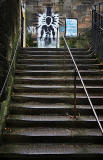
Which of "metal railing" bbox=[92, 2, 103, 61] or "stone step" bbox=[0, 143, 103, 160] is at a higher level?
"metal railing" bbox=[92, 2, 103, 61]

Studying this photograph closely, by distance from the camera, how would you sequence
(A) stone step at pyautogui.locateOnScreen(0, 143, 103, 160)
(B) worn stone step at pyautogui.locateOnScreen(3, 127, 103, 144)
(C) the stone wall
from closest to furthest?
1. (A) stone step at pyautogui.locateOnScreen(0, 143, 103, 160)
2. (B) worn stone step at pyautogui.locateOnScreen(3, 127, 103, 144)
3. (C) the stone wall

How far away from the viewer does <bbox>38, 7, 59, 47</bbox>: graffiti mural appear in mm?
11979

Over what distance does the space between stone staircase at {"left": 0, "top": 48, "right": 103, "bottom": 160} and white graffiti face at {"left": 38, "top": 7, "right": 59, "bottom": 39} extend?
632 centimetres

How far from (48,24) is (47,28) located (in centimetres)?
23

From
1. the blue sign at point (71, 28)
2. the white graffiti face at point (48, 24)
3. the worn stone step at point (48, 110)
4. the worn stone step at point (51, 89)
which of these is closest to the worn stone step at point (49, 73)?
the worn stone step at point (51, 89)

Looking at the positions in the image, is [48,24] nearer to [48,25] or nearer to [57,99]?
[48,25]

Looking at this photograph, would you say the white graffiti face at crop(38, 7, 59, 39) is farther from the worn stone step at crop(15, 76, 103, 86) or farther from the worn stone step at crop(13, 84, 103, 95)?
the worn stone step at crop(13, 84, 103, 95)

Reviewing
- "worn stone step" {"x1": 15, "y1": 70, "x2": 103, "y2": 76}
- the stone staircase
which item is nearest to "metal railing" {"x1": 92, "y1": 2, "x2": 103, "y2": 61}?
the stone staircase

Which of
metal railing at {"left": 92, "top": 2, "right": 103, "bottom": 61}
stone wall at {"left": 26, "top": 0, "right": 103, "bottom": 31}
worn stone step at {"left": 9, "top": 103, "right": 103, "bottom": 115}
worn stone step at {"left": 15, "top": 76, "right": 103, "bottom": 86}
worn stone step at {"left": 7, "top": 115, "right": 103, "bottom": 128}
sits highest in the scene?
stone wall at {"left": 26, "top": 0, "right": 103, "bottom": 31}

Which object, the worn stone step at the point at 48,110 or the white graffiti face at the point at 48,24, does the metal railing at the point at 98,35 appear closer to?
the worn stone step at the point at 48,110

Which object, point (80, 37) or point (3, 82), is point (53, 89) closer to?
point (3, 82)

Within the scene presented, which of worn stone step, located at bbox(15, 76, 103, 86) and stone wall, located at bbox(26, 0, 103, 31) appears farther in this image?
stone wall, located at bbox(26, 0, 103, 31)

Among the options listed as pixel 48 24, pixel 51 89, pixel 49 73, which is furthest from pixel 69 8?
pixel 51 89

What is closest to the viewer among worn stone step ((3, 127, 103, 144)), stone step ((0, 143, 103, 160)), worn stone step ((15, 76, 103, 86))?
stone step ((0, 143, 103, 160))
